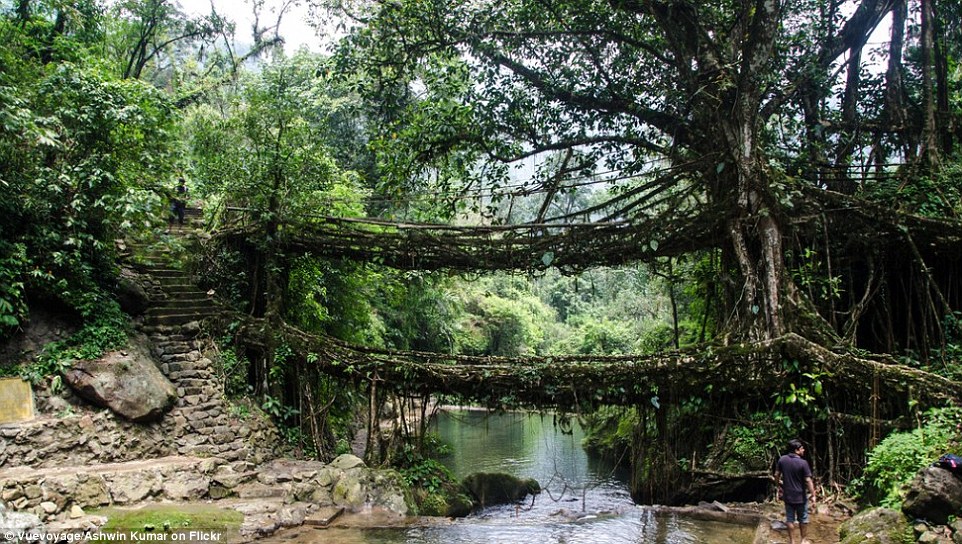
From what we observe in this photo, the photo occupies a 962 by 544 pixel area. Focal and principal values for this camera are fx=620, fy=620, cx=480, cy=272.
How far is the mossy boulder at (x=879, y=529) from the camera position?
5160 mm

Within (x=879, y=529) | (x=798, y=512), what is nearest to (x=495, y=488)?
(x=798, y=512)

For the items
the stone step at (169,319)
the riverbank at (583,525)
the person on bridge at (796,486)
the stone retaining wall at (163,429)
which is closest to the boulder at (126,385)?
the stone retaining wall at (163,429)

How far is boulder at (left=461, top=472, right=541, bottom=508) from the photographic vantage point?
10.8 meters

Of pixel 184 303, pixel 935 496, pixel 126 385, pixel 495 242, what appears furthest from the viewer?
pixel 184 303

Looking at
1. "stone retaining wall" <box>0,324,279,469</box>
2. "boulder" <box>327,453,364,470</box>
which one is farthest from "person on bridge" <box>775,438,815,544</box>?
"stone retaining wall" <box>0,324,279,469</box>

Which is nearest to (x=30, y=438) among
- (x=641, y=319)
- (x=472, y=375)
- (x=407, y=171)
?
(x=472, y=375)

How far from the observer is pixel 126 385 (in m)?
8.23

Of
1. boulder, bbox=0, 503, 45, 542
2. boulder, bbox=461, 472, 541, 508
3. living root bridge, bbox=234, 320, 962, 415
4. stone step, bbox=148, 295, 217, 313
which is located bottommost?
boulder, bbox=461, 472, 541, 508

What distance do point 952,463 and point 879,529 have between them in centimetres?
82

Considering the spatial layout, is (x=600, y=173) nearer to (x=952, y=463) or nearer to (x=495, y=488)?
(x=495, y=488)

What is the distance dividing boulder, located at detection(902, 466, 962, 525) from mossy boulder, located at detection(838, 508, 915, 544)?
140 millimetres

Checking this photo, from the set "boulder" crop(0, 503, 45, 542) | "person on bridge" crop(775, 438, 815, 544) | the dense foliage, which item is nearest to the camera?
"boulder" crop(0, 503, 45, 542)

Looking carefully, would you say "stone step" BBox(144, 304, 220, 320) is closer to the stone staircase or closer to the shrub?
the stone staircase

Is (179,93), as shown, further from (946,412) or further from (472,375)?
(946,412)
